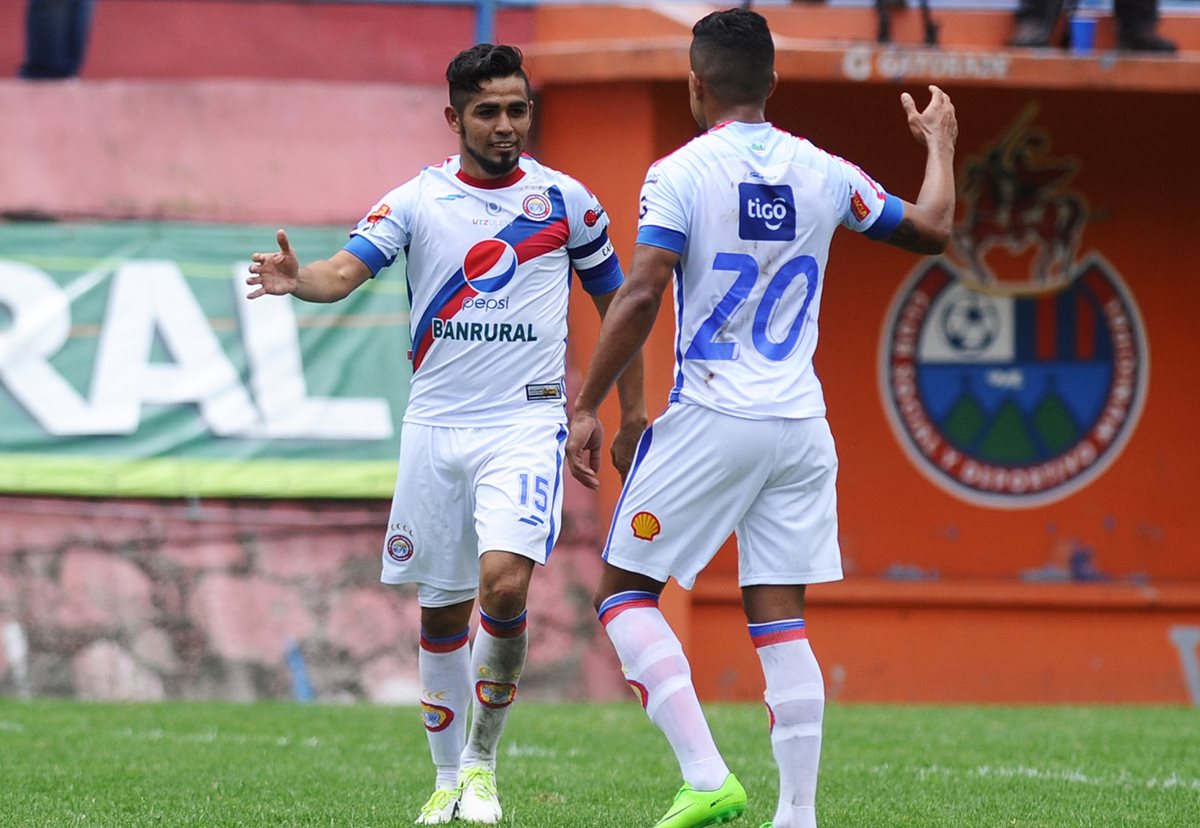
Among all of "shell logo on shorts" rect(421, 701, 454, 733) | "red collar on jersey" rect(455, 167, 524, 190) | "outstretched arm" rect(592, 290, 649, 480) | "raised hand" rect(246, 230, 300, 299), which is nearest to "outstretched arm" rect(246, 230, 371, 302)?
"raised hand" rect(246, 230, 300, 299)

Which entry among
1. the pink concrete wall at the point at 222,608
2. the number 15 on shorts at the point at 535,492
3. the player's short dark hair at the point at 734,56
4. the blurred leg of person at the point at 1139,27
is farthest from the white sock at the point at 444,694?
the blurred leg of person at the point at 1139,27

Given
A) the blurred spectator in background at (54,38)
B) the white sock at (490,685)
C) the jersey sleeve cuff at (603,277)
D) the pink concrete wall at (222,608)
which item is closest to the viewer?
the white sock at (490,685)

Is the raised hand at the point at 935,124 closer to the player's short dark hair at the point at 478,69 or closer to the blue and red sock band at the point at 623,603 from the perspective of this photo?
the player's short dark hair at the point at 478,69

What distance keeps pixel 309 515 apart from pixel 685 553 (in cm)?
650

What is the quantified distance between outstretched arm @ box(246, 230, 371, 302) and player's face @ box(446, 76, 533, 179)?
528 millimetres

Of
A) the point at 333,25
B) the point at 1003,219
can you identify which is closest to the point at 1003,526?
the point at 1003,219

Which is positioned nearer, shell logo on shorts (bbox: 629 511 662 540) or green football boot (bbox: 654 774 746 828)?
green football boot (bbox: 654 774 746 828)

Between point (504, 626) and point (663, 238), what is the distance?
146 centimetres

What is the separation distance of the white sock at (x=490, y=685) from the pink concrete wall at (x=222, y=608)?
5.23 metres

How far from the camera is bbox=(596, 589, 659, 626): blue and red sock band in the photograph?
5.21m

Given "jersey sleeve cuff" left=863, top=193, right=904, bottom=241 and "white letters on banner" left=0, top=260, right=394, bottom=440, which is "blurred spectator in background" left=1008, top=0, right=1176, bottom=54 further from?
"jersey sleeve cuff" left=863, top=193, right=904, bottom=241

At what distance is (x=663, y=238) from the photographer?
5.04 m

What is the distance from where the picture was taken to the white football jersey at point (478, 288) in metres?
5.94

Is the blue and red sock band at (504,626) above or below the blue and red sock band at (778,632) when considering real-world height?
below
